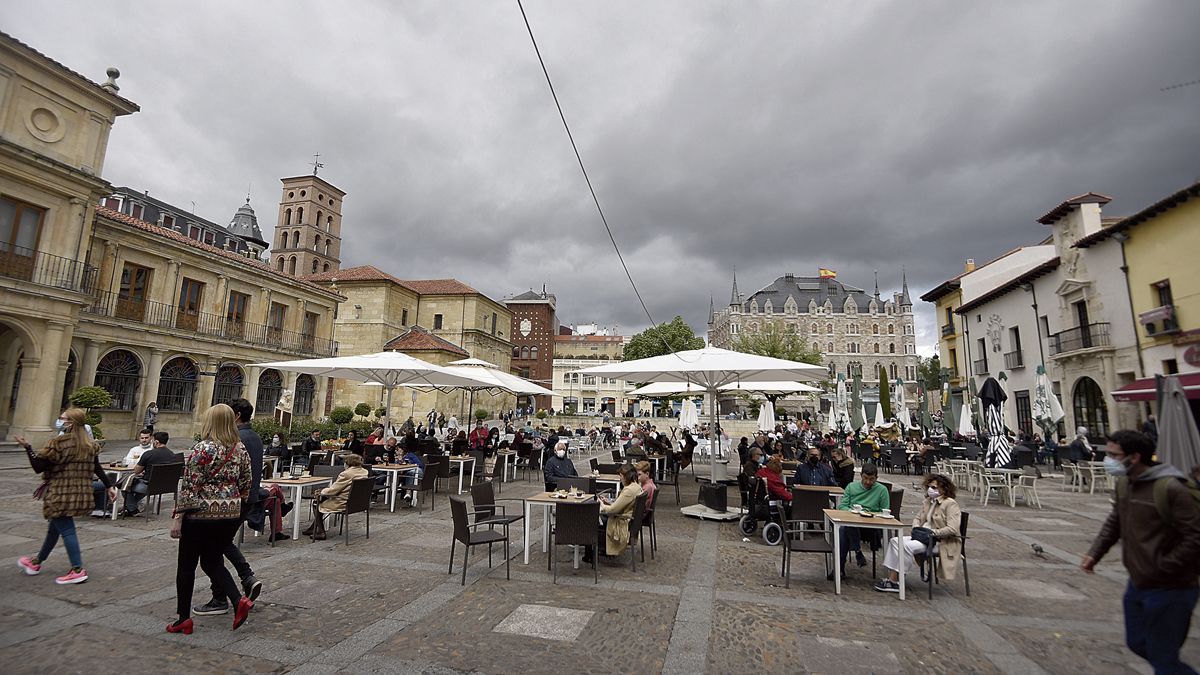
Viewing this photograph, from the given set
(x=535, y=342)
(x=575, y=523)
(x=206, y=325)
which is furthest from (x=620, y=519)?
(x=535, y=342)

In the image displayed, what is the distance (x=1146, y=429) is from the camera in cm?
1506

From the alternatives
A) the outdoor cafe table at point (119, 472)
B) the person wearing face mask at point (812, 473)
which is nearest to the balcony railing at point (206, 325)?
the outdoor cafe table at point (119, 472)

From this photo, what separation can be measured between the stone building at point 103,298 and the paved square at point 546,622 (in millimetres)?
19196

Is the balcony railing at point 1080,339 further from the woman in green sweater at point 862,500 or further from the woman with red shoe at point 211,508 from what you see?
the woman with red shoe at point 211,508

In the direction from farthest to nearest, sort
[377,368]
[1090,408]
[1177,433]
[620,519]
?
[1090,408]
[377,368]
[620,519]
[1177,433]

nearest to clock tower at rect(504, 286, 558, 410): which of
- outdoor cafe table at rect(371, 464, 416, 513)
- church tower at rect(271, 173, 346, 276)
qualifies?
church tower at rect(271, 173, 346, 276)

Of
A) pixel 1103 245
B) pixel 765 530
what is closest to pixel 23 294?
pixel 765 530

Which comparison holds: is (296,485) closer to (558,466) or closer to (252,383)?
(558,466)

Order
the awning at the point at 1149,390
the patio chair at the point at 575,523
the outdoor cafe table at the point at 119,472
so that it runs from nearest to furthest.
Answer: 1. the patio chair at the point at 575,523
2. the outdoor cafe table at the point at 119,472
3. the awning at the point at 1149,390

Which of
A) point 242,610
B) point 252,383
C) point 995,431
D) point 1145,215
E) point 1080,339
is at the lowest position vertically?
point 242,610

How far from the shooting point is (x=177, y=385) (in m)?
22.9

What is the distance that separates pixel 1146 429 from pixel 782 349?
28369 mm

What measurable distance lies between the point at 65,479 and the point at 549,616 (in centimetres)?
488

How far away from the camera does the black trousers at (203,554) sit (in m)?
3.98
